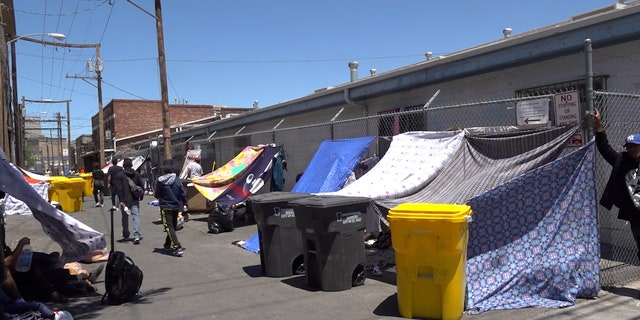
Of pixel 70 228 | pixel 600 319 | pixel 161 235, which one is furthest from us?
pixel 161 235

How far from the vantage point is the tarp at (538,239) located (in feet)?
17.9

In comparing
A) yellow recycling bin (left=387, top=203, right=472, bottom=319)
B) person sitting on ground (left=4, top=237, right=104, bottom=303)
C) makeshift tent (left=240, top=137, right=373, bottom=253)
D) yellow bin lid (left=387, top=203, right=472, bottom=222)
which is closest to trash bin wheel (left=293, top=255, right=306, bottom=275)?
makeshift tent (left=240, top=137, right=373, bottom=253)

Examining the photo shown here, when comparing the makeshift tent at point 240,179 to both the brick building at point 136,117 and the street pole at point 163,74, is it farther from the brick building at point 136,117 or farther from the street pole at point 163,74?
the brick building at point 136,117

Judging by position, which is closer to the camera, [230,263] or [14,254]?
[14,254]

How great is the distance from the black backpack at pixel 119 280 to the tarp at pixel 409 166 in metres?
2.86

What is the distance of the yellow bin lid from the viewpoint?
16.0 ft

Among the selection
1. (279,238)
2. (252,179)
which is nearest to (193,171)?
(252,179)

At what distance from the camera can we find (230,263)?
826cm

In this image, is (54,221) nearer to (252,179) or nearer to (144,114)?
(252,179)

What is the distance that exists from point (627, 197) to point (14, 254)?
6866 millimetres

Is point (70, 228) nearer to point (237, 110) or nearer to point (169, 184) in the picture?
point (169, 184)

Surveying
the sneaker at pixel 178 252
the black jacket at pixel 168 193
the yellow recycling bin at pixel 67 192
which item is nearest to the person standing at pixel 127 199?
the black jacket at pixel 168 193

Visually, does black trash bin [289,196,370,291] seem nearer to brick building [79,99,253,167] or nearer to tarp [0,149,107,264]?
tarp [0,149,107,264]

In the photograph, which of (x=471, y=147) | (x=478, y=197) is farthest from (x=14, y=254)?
(x=471, y=147)
